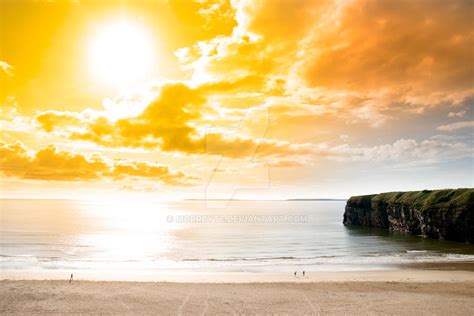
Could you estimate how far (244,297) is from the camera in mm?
25000

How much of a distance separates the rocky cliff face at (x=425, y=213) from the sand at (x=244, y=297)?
3993 cm

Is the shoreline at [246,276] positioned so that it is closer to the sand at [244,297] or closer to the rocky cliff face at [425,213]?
the sand at [244,297]

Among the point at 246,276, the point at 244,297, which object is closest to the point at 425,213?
the point at 246,276

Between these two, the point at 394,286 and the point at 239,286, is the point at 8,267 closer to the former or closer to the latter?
the point at 239,286

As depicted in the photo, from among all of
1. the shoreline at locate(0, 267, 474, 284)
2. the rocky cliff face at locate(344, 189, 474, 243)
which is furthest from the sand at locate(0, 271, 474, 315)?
the rocky cliff face at locate(344, 189, 474, 243)

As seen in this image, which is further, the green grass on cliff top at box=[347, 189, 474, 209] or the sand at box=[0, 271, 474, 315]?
the green grass on cliff top at box=[347, 189, 474, 209]

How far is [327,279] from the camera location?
3291 cm

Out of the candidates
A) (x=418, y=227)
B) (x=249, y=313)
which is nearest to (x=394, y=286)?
(x=249, y=313)

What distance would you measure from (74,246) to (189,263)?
2656cm

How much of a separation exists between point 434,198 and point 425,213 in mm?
3982

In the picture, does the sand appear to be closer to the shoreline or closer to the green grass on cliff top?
the shoreline

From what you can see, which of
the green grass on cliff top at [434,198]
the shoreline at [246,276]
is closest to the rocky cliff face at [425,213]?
the green grass on cliff top at [434,198]

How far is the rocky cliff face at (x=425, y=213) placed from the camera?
65500 mm

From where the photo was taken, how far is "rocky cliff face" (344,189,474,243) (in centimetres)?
6550
